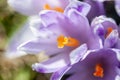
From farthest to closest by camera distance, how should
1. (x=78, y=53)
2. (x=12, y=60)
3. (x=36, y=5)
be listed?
(x=12, y=60), (x=36, y=5), (x=78, y=53)

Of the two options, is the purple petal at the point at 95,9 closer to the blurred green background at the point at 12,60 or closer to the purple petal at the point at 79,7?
the purple petal at the point at 79,7

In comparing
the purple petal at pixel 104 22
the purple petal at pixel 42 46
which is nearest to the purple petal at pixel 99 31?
the purple petal at pixel 104 22

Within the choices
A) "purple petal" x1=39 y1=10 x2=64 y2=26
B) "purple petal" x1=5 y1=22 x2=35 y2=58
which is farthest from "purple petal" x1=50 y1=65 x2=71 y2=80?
"purple petal" x1=5 y1=22 x2=35 y2=58

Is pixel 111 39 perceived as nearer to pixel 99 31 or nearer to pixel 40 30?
pixel 99 31

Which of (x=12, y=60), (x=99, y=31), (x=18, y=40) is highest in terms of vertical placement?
(x=99, y=31)

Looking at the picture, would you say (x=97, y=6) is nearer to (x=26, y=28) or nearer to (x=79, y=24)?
(x=79, y=24)

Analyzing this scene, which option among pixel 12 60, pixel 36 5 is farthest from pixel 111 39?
pixel 12 60

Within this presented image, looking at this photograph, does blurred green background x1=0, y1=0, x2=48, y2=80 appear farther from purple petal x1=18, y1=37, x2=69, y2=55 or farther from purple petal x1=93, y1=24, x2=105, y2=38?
purple petal x1=93, y1=24, x2=105, y2=38

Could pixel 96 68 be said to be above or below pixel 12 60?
above

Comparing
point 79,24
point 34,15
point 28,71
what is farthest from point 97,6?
point 28,71
